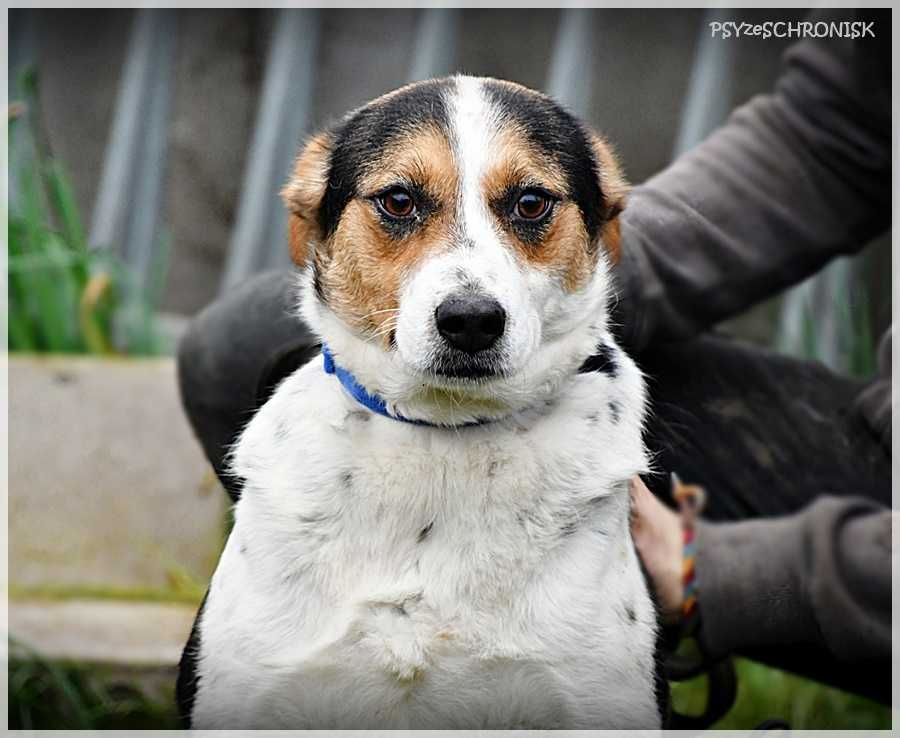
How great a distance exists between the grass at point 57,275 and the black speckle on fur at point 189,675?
1072mm

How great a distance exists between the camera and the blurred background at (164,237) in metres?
1.39

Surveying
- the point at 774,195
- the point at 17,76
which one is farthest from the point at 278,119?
the point at 17,76

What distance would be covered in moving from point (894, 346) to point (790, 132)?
51cm

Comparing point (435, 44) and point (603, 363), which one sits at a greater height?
point (435, 44)

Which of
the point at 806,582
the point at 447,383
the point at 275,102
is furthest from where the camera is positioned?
the point at 806,582

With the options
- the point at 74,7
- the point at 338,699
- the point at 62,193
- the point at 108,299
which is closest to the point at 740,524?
the point at 338,699

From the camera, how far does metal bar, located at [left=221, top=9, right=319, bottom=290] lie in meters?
1.25

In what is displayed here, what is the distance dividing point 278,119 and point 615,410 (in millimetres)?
517

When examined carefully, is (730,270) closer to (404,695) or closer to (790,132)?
(790,132)

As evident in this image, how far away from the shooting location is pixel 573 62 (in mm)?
1269

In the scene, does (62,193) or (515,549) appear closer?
(515,549)

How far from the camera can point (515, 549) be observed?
1321 mm

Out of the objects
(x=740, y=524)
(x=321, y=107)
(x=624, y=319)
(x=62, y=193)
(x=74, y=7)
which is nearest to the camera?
(x=321, y=107)

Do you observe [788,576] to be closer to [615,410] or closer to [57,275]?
[615,410]
